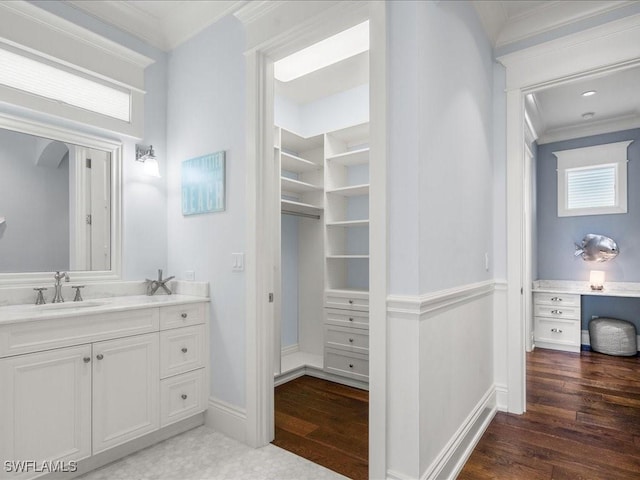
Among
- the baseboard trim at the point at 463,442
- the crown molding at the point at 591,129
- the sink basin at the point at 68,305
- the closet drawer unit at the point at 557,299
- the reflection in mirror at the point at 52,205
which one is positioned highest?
the crown molding at the point at 591,129

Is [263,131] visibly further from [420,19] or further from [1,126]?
[1,126]

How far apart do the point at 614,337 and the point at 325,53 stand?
4496 mm

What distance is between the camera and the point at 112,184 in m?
2.59

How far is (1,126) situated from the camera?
2.12 metres

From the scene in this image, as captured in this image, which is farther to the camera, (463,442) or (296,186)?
(296,186)

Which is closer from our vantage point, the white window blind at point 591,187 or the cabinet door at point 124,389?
the cabinet door at point 124,389

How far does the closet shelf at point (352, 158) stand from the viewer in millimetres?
3340

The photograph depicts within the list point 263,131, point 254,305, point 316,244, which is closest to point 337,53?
point 263,131

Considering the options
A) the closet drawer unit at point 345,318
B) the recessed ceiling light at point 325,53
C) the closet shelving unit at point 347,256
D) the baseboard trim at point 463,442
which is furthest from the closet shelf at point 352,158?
the baseboard trim at point 463,442

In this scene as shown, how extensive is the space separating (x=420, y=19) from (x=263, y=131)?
3.52 feet

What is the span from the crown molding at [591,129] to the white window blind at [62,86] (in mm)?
5158

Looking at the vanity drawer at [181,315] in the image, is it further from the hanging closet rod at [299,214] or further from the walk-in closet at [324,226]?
the hanging closet rod at [299,214]

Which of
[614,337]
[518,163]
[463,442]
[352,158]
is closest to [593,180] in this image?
[614,337]

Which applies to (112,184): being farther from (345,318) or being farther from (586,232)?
(586,232)
